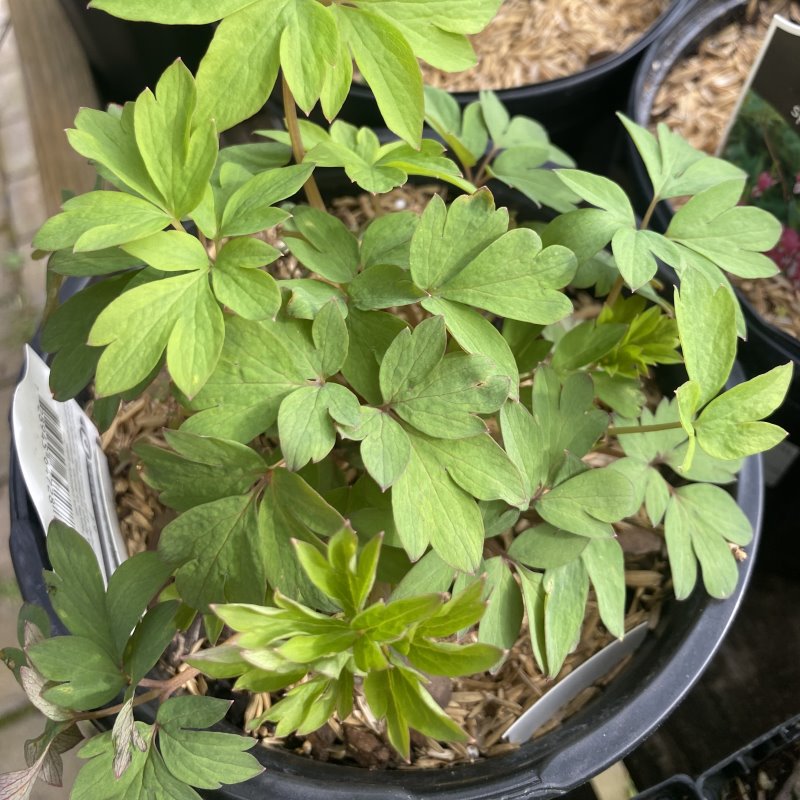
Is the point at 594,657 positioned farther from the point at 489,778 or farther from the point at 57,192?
the point at 57,192

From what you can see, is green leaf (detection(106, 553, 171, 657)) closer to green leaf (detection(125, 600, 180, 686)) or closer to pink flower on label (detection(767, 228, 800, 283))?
green leaf (detection(125, 600, 180, 686))

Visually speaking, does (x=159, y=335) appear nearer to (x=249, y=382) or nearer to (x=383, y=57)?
(x=249, y=382)

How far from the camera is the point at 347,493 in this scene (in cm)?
75

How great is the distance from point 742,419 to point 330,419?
1.08 feet

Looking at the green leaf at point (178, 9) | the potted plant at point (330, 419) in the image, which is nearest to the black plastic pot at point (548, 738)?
the potted plant at point (330, 419)

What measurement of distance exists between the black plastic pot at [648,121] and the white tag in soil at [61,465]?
797mm

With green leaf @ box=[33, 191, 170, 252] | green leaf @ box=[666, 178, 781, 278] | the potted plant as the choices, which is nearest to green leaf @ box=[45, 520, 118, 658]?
the potted plant

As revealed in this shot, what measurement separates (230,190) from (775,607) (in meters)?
1.01

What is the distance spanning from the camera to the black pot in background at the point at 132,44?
5.16 ft

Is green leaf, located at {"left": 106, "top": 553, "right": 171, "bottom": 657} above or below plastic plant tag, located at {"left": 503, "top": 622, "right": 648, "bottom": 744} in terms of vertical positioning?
above

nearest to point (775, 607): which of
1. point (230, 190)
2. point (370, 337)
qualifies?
point (370, 337)

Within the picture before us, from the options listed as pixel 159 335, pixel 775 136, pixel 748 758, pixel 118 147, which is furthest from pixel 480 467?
pixel 775 136

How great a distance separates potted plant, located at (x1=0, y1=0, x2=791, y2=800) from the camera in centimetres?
58

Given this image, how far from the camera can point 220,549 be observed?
640 millimetres
